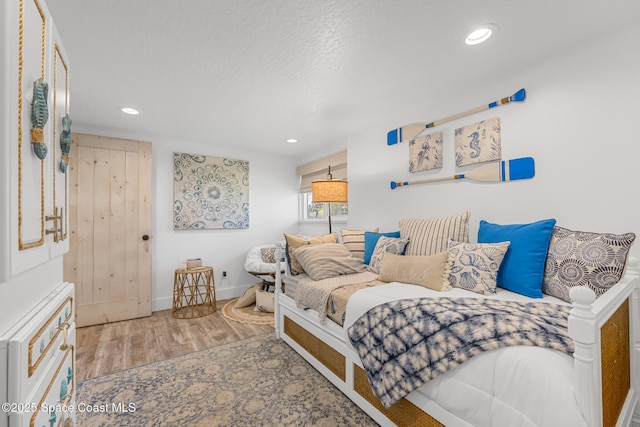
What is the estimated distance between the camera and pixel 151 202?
11.4 feet

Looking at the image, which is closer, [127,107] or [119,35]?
[119,35]

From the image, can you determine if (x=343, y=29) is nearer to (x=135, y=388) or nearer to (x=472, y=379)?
(x=472, y=379)

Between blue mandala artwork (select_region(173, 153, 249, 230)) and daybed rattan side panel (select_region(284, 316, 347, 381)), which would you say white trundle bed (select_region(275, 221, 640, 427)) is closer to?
daybed rattan side panel (select_region(284, 316, 347, 381))

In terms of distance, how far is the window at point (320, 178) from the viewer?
3.83 m

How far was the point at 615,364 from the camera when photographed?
1143 mm

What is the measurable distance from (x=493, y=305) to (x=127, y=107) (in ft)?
10.8

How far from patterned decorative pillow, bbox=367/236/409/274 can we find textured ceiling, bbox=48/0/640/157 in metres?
1.25

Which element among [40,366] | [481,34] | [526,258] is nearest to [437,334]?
[526,258]

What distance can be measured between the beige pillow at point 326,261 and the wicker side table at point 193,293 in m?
1.67

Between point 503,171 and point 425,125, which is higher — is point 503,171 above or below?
below

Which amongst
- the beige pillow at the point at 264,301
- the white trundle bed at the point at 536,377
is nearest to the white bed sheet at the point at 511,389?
the white trundle bed at the point at 536,377

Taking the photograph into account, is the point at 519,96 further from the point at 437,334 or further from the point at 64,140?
the point at 64,140

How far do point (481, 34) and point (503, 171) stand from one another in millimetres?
943

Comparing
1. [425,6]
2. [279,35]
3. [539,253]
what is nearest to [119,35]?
[279,35]
